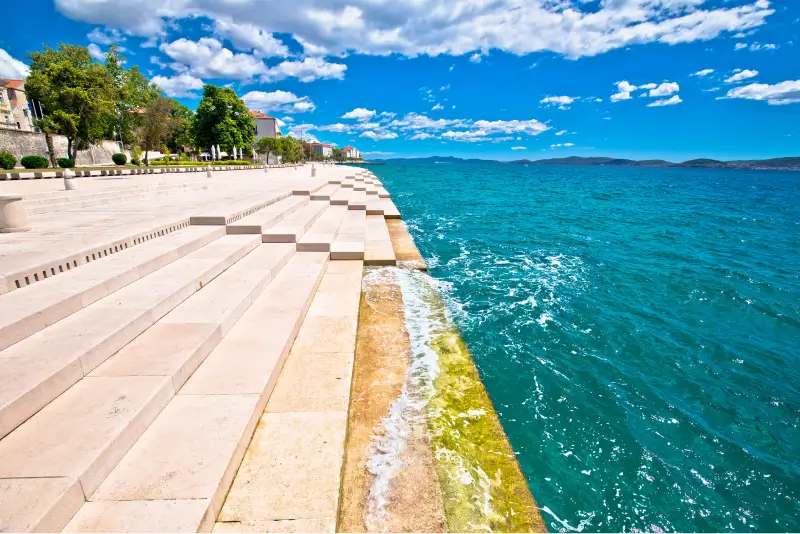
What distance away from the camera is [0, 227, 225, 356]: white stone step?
3.45m

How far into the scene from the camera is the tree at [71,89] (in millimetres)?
28828

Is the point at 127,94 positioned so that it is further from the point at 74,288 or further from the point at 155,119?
the point at 74,288

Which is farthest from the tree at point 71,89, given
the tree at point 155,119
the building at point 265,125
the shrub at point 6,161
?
the building at point 265,125

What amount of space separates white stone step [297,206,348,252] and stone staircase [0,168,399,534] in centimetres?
144

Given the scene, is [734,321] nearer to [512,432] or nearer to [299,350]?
[512,432]

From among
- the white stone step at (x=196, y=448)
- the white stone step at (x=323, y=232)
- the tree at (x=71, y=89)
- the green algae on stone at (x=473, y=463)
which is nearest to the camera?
the white stone step at (x=196, y=448)

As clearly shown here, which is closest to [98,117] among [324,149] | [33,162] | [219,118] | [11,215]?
[33,162]

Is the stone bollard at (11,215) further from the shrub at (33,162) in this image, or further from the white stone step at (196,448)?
the shrub at (33,162)

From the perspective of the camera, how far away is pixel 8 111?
57062 mm

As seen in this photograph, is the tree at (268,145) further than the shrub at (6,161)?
Yes

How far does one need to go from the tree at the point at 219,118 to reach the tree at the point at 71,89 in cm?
1895

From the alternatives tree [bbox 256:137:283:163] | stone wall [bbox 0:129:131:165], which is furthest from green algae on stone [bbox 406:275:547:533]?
tree [bbox 256:137:283:163]

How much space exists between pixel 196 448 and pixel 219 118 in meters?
62.1

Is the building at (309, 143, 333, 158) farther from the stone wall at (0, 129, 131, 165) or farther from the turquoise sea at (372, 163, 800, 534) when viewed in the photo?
the turquoise sea at (372, 163, 800, 534)
